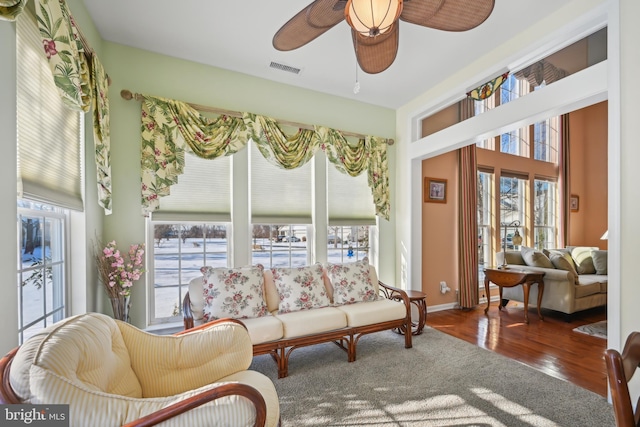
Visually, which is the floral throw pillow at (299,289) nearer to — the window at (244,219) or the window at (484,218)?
the window at (244,219)

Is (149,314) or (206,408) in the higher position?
(206,408)

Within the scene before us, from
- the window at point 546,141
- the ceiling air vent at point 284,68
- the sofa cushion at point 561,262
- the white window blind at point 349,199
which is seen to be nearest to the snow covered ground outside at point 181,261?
Result: the white window blind at point 349,199

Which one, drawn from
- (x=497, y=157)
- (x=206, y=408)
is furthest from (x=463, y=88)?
(x=206, y=408)

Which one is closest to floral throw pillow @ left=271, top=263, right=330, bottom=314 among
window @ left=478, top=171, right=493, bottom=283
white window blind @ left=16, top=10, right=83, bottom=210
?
white window blind @ left=16, top=10, right=83, bottom=210

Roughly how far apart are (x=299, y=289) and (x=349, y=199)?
5.37ft

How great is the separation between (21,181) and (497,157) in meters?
6.05

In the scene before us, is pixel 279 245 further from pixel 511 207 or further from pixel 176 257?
pixel 511 207

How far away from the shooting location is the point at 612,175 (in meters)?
2.11

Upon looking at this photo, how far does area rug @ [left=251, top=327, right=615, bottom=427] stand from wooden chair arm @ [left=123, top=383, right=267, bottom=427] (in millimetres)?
988

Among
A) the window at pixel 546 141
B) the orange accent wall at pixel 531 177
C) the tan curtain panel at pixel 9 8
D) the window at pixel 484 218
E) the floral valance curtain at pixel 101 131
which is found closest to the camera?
the tan curtain panel at pixel 9 8

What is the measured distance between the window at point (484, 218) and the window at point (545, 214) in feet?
4.31

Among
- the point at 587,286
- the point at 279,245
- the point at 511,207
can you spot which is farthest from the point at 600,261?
the point at 279,245

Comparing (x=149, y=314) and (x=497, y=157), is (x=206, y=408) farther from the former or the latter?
(x=497, y=157)

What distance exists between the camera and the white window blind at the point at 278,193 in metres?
3.59
